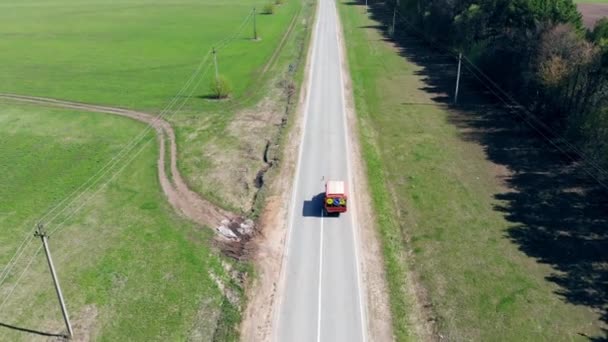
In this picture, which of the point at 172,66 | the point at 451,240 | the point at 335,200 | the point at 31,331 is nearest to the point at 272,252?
the point at 335,200

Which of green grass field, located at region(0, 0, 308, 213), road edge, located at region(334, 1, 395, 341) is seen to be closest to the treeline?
road edge, located at region(334, 1, 395, 341)

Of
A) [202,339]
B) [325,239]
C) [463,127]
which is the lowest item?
[202,339]

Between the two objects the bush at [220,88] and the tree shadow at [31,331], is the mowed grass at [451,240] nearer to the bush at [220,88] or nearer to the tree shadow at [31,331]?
the bush at [220,88]

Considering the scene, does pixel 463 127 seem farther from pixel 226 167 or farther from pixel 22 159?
pixel 22 159

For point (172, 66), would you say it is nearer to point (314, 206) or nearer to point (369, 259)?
point (314, 206)

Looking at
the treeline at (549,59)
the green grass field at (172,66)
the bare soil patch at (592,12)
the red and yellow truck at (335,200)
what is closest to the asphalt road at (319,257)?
the red and yellow truck at (335,200)

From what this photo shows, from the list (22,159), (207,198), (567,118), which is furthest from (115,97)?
(567,118)
